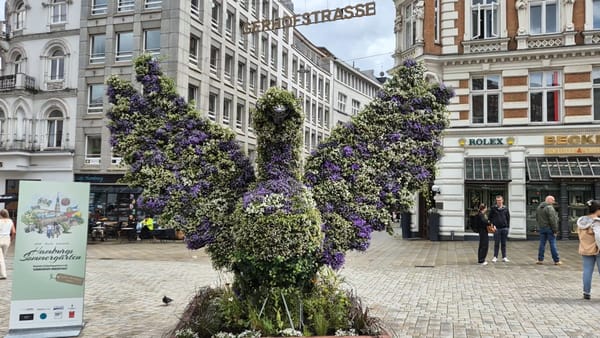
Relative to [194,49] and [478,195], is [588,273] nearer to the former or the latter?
[478,195]

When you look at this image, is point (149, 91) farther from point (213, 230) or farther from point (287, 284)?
point (287, 284)

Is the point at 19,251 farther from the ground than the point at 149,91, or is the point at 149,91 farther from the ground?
the point at 149,91

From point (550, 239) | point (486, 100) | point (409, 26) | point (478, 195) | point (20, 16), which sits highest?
point (20, 16)

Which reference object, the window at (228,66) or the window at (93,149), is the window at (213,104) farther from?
the window at (93,149)

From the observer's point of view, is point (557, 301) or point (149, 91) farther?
point (557, 301)

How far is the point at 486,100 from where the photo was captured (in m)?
23.1

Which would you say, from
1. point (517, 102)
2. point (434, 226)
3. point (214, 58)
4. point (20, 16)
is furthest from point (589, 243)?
point (20, 16)

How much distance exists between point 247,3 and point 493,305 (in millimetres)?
32604

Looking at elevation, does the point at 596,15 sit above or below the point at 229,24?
below

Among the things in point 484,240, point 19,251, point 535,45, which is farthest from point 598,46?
point 19,251

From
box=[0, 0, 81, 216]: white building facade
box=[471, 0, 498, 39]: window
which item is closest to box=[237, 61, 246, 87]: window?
box=[0, 0, 81, 216]: white building facade

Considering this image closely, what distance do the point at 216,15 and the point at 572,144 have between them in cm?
2216

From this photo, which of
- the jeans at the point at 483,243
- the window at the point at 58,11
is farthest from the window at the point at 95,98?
the jeans at the point at 483,243

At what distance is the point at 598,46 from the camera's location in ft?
69.4
